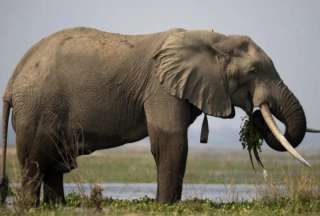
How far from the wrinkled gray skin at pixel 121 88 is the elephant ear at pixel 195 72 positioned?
15 mm

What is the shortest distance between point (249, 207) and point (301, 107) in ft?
5.48

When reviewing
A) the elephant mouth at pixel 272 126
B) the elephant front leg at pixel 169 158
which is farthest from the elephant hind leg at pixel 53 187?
the elephant mouth at pixel 272 126

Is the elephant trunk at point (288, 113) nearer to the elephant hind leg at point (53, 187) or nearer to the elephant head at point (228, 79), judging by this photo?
the elephant head at point (228, 79)

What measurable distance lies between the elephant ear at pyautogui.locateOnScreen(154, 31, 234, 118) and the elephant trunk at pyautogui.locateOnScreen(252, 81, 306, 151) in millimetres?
717

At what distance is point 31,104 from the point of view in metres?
17.8

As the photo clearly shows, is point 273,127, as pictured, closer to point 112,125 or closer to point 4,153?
point 112,125

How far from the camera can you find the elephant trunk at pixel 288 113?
56.2 feet

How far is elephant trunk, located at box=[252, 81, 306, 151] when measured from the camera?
17141 mm

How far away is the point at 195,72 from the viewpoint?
57.9 feet

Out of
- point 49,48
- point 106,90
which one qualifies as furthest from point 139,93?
point 49,48

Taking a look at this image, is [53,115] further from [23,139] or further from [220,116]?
[220,116]

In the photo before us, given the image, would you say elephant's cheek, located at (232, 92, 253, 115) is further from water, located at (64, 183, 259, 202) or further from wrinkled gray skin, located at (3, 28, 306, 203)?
→ water, located at (64, 183, 259, 202)

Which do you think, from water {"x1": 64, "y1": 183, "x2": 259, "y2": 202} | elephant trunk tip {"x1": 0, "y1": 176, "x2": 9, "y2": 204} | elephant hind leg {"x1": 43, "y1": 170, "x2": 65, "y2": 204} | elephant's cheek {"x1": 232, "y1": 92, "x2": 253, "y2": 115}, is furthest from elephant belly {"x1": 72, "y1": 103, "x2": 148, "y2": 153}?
water {"x1": 64, "y1": 183, "x2": 259, "y2": 202}

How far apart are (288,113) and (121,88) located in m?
2.58
